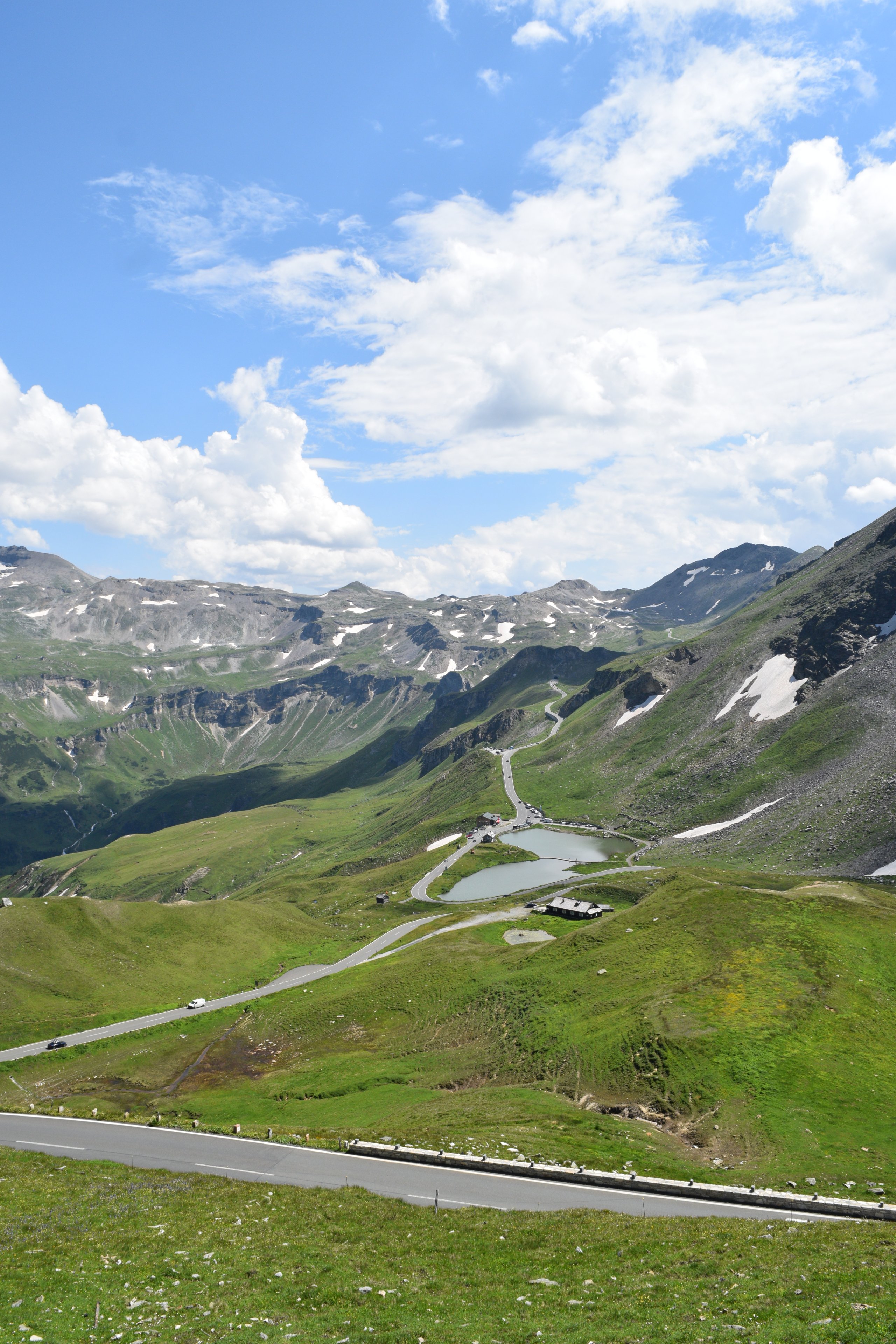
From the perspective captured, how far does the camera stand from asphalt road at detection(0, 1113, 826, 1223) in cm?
3753

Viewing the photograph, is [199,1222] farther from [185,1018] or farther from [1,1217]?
[185,1018]

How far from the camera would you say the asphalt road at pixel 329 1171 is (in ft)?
123

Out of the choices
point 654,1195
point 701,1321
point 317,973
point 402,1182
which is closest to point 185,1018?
point 317,973

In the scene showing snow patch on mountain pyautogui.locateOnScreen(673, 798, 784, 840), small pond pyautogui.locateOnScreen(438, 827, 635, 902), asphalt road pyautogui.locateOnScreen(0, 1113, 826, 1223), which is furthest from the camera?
snow patch on mountain pyautogui.locateOnScreen(673, 798, 784, 840)

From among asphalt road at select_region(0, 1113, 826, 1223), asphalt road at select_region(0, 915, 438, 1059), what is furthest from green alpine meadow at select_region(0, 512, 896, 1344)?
asphalt road at select_region(0, 1113, 826, 1223)

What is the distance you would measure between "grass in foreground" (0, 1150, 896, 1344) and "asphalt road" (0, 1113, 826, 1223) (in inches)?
113

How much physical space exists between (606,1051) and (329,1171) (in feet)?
101

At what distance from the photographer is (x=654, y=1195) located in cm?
3962

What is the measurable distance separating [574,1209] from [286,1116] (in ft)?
122

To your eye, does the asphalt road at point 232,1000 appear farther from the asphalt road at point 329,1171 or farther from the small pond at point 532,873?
the asphalt road at point 329,1171

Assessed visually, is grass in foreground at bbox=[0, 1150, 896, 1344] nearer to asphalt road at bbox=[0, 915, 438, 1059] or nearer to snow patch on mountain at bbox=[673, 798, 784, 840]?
asphalt road at bbox=[0, 915, 438, 1059]

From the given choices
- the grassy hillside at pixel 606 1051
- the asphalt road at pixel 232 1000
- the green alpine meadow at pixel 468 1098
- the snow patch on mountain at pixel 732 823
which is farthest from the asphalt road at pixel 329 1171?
the snow patch on mountain at pixel 732 823

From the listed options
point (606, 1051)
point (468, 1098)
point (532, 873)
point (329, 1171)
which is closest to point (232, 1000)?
point (468, 1098)

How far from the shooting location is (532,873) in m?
176
